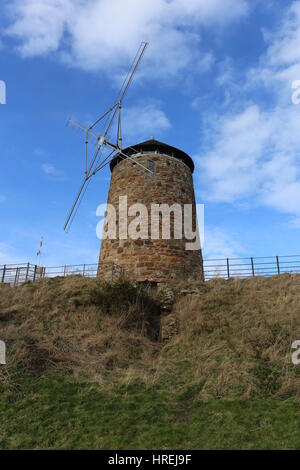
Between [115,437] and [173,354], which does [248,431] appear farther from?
[173,354]

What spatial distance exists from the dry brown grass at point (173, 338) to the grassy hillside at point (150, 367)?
4 cm

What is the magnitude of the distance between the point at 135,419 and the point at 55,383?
2852 millimetres

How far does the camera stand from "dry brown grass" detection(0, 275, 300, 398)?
30.4 ft

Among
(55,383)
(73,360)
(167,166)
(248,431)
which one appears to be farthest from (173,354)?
(167,166)

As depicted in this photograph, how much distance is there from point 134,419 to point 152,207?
1161cm

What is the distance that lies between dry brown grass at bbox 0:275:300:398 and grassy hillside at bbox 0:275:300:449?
43 mm

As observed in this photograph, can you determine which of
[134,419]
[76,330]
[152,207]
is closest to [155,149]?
[152,207]

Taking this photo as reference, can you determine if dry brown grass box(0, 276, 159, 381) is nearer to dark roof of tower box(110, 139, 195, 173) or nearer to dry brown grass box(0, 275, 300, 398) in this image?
dry brown grass box(0, 275, 300, 398)

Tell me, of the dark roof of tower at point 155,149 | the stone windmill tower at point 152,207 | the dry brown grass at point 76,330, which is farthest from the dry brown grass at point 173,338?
→ the dark roof of tower at point 155,149

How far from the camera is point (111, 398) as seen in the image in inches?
330

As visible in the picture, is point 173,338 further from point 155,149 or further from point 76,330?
point 155,149
